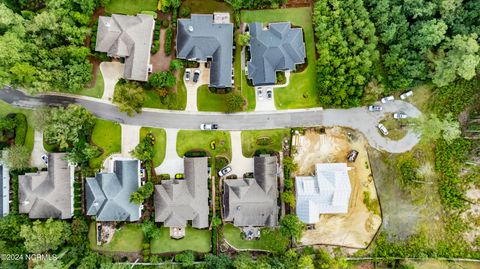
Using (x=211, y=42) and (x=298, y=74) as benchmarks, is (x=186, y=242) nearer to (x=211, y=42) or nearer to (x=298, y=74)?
(x=211, y=42)

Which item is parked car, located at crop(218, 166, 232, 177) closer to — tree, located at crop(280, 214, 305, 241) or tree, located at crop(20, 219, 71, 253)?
tree, located at crop(280, 214, 305, 241)

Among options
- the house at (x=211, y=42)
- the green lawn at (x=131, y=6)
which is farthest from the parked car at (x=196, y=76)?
the green lawn at (x=131, y=6)

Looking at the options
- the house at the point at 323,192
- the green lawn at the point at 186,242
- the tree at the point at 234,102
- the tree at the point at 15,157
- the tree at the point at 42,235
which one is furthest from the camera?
the green lawn at the point at 186,242

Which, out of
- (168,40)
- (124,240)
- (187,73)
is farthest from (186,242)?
(168,40)

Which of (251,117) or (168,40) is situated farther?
(251,117)

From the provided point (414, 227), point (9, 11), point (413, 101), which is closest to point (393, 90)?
point (413, 101)

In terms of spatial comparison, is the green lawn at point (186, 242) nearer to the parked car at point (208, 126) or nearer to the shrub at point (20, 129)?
the parked car at point (208, 126)
